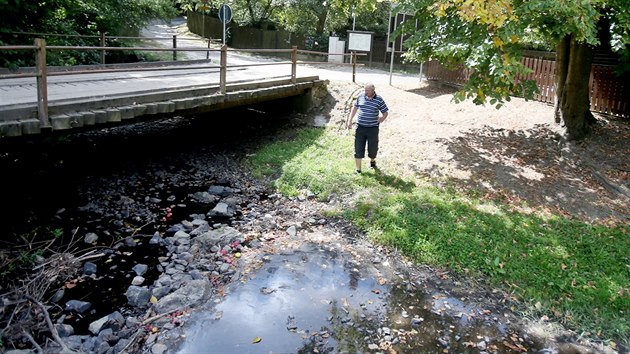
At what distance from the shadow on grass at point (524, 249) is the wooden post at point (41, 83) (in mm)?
5431

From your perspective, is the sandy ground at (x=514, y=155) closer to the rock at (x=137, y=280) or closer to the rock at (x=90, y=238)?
the rock at (x=137, y=280)

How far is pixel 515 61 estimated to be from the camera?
8156 millimetres

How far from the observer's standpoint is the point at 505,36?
26.2ft

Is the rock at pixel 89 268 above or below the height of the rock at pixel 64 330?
above

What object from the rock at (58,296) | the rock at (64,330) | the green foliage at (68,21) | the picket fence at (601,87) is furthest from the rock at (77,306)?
the picket fence at (601,87)

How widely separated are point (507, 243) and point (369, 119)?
370 cm

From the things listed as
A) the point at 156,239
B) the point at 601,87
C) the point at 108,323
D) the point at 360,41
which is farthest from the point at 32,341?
the point at 360,41

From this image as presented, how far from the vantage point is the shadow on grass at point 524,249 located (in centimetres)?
687

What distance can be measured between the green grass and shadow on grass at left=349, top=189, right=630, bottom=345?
1 cm

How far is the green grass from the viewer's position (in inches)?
271

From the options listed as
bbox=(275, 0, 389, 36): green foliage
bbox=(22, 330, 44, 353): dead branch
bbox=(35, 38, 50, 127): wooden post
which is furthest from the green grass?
bbox=(275, 0, 389, 36): green foliage

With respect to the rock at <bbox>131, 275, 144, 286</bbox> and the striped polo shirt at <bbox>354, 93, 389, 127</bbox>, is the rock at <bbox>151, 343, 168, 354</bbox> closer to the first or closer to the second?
the rock at <bbox>131, 275, 144, 286</bbox>

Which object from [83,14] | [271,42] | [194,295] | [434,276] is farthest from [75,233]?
[271,42]

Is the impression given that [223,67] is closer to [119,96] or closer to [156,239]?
[119,96]
